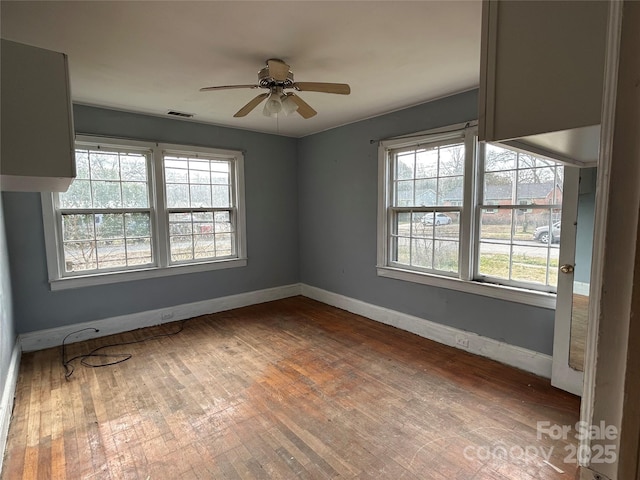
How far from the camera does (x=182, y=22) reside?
188 centimetres

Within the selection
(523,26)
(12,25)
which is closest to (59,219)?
(12,25)

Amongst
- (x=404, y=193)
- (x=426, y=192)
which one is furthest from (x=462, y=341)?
(x=404, y=193)

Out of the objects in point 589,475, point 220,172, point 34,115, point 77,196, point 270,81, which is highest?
point 270,81

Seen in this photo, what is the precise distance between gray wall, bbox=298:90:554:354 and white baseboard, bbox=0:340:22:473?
3339 millimetres

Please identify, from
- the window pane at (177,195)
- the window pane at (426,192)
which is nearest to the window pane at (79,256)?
the window pane at (177,195)

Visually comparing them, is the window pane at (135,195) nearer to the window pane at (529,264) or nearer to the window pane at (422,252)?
the window pane at (422,252)

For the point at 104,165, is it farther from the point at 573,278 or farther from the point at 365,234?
the point at 573,278

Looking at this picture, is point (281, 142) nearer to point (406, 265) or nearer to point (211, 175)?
point (211, 175)

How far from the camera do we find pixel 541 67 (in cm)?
74

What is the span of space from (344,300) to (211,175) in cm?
245

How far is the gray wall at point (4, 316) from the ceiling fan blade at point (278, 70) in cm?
256

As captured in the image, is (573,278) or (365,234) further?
(365,234)

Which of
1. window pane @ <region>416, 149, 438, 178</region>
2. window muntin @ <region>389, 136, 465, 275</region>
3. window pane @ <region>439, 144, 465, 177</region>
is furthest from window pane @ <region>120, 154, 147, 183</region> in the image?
window pane @ <region>439, 144, 465, 177</region>

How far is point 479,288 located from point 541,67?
264 centimetres
